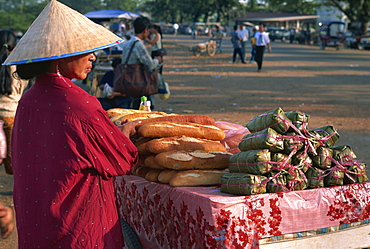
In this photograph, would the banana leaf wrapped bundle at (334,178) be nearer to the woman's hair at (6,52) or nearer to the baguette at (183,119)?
the baguette at (183,119)

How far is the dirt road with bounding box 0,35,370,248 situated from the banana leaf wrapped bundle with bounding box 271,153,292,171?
3.05 metres

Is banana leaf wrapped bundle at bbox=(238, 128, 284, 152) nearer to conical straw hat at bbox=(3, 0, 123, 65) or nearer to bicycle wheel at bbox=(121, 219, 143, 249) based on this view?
conical straw hat at bbox=(3, 0, 123, 65)

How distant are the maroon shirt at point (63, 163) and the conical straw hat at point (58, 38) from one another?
0.39 ft

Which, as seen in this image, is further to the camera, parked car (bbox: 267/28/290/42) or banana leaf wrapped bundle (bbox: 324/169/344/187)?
parked car (bbox: 267/28/290/42)

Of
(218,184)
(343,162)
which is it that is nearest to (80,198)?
(218,184)

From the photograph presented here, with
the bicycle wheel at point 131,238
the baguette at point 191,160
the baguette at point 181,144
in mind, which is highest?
the baguette at point 181,144

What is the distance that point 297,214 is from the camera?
9.60ft

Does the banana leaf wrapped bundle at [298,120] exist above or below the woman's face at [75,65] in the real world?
below

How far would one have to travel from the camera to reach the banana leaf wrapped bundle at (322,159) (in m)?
3.02

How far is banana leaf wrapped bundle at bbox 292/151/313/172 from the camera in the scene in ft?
9.66

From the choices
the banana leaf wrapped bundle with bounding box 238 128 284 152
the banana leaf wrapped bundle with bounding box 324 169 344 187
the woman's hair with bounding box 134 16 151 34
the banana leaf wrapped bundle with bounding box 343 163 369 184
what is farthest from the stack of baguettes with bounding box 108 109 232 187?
the woman's hair with bounding box 134 16 151 34

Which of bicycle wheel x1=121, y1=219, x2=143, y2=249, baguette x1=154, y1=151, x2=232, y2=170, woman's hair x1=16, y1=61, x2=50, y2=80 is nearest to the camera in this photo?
woman's hair x1=16, y1=61, x2=50, y2=80

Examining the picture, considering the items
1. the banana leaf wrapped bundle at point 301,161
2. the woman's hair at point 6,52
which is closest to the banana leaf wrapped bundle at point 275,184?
the banana leaf wrapped bundle at point 301,161

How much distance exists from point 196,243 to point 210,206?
319mm
